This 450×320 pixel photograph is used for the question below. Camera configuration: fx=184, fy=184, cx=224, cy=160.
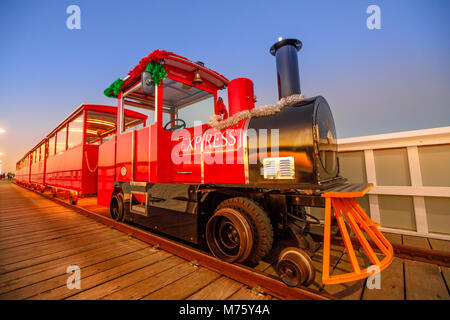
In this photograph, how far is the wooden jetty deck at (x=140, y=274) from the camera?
1.57 metres

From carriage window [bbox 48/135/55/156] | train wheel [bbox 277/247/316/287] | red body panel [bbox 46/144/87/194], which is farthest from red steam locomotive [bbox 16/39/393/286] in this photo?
carriage window [bbox 48/135/55/156]

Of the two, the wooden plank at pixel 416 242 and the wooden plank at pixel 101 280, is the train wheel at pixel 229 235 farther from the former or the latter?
the wooden plank at pixel 416 242

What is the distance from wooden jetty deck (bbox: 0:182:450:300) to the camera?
1.57 metres

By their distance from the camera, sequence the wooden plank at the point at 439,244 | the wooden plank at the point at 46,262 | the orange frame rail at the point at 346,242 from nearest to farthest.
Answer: the orange frame rail at the point at 346,242
the wooden plank at the point at 46,262
the wooden plank at the point at 439,244

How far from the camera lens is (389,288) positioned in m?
1.63

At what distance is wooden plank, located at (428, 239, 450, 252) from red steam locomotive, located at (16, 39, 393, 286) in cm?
101

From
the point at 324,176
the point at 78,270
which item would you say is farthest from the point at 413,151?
the point at 78,270

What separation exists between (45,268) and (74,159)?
16.8 ft

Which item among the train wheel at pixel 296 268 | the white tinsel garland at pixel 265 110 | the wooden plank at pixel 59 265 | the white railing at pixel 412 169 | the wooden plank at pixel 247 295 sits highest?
the white tinsel garland at pixel 265 110

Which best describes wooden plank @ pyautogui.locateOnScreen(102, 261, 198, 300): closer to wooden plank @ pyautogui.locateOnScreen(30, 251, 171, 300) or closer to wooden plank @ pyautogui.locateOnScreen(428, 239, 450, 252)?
wooden plank @ pyautogui.locateOnScreen(30, 251, 171, 300)

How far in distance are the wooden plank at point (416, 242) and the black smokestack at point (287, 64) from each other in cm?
442

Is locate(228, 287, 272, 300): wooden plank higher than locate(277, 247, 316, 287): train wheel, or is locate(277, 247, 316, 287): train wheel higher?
locate(277, 247, 316, 287): train wheel

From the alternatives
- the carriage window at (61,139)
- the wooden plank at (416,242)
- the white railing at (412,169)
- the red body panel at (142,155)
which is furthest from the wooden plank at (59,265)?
the carriage window at (61,139)

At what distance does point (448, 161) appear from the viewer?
8.73ft
